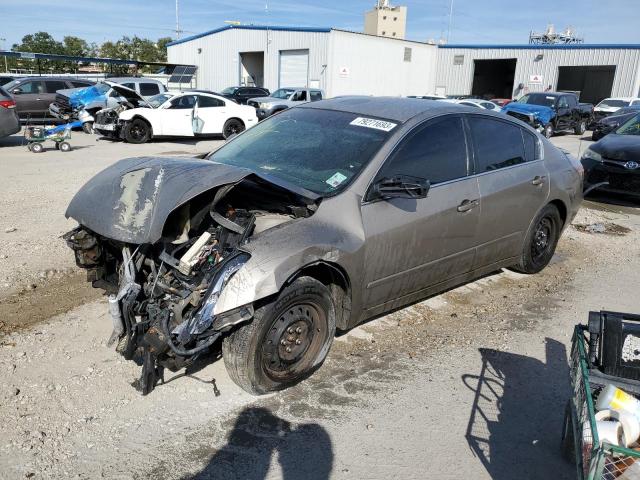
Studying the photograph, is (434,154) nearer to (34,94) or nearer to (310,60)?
(34,94)

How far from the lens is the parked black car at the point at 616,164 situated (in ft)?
31.0

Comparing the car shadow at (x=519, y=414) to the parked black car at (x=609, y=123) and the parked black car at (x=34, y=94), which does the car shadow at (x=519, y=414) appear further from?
the parked black car at (x=609, y=123)

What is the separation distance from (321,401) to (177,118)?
46.8 feet

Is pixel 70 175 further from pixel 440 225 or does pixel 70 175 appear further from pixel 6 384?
pixel 440 225

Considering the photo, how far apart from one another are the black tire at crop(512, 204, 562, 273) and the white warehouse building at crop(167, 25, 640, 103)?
28.7 metres

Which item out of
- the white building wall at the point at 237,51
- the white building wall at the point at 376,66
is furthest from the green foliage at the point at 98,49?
the white building wall at the point at 376,66

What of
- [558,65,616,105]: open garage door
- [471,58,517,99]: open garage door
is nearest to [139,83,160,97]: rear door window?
[471,58,517,99]: open garage door

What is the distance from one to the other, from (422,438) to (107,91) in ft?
56.3

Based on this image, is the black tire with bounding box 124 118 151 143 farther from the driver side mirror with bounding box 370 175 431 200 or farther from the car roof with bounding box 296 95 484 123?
the driver side mirror with bounding box 370 175 431 200

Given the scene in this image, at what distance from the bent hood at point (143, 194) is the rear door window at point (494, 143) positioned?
2207mm

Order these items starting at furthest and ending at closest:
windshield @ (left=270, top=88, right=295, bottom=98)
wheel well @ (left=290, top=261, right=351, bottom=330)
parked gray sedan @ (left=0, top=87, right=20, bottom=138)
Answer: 1. windshield @ (left=270, top=88, right=295, bottom=98)
2. parked gray sedan @ (left=0, top=87, right=20, bottom=138)
3. wheel well @ (left=290, top=261, right=351, bottom=330)

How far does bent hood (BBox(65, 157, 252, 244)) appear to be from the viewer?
10.4 ft

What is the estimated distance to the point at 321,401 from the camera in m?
3.45

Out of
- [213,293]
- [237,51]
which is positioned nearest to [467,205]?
[213,293]
